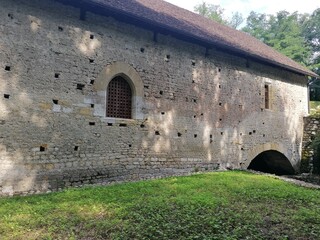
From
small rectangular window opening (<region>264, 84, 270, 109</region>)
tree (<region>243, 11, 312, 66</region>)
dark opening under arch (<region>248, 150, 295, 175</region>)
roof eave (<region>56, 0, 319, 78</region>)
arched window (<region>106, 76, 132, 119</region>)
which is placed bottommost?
dark opening under arch (<region>248, 150, 295, 175</region>)

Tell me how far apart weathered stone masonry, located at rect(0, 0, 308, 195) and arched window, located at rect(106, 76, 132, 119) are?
24cm

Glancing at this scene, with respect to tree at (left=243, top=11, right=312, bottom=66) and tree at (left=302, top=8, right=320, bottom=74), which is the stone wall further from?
tree at (left=302, top=8, right=320, bottom=74)

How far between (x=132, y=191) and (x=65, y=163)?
6.64 ft

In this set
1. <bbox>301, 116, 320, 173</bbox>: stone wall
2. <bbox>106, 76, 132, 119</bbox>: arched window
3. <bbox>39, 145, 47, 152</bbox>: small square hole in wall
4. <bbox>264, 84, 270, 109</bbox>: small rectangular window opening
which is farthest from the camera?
<bbox>301, 116, 320, 173</bbox>: stone wall

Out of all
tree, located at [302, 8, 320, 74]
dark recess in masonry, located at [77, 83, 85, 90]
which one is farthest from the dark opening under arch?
tree, located at [302, 8, 320, 74]

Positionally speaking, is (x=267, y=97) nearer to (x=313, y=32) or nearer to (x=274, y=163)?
(x=274, y=163)

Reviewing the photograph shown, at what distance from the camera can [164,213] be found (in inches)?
209

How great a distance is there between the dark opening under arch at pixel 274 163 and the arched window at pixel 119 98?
8.82 metres

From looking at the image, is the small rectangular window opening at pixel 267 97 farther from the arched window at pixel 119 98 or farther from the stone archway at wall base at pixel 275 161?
the arched window at pixel 119 98

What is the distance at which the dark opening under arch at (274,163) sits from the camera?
593 inches

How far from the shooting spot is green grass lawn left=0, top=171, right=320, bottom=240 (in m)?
4.49

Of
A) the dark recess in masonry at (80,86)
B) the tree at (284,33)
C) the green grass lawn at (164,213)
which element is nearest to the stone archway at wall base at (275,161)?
the green grass lawn at (164,213)

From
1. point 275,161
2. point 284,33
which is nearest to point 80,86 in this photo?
point 275,161

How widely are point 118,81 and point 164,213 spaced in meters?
4.96
